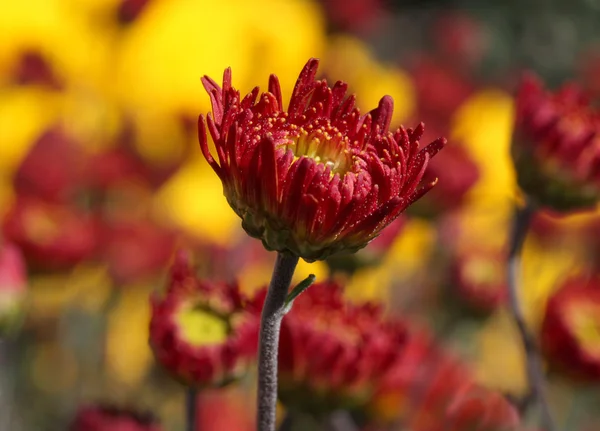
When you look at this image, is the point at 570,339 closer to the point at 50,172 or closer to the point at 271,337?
the point at 271,337

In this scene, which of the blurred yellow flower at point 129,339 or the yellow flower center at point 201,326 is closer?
the yellow flower center at point 201,326

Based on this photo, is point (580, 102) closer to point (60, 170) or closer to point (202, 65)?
point (60, 170)

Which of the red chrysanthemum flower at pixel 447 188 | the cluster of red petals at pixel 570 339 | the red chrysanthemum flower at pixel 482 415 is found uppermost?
the red chrysanthemum flower at pixel 447 188

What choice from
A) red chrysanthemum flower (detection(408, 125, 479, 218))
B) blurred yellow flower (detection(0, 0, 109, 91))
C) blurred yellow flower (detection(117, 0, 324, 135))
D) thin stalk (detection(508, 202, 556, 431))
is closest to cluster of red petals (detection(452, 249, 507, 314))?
red chrysanthemum flower (detection(408, 125, 479, 218))

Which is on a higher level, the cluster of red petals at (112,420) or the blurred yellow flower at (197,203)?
the blurred yellow flower at (197,203)

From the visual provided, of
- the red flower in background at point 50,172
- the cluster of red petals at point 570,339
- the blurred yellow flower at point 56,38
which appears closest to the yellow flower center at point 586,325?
the cluster of red petals at point 570,339

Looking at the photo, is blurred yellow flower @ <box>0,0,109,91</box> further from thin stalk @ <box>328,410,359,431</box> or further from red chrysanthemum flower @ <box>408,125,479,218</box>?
thin stalk @ <box>328,410,359,431</box>

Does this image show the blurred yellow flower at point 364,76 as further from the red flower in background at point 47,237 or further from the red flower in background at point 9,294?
the red flower in background at point 9,294

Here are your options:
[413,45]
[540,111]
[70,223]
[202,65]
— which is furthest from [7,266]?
[413,45]

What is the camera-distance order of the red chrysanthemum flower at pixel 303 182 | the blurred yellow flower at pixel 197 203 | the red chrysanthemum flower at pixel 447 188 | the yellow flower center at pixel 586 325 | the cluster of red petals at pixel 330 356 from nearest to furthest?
the red chrysanthemum flower at pixel 303 182 < the cluster of red petals at pixel 330 356 < the yellow flower center at pixel 586 325 < the red chrysanthemum flower at pixel 447 188 < the blurred yellow flower at pixel 197 203
